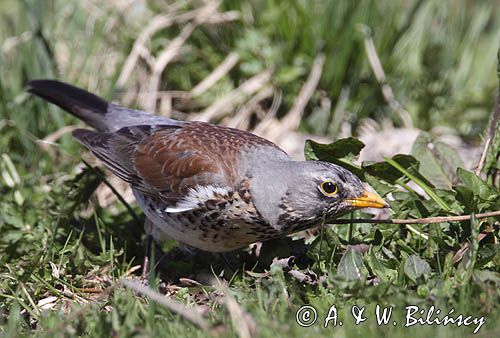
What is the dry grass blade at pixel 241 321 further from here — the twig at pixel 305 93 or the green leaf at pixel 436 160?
the twig at pixel 305 93

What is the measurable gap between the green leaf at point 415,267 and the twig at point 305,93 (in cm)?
335

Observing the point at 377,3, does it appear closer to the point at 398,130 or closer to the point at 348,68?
the point at 348,68

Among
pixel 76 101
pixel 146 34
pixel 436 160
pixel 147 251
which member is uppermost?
pixel 146 34

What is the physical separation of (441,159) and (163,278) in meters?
2.06

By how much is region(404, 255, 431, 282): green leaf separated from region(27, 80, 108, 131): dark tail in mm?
2799

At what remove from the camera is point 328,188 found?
469cm

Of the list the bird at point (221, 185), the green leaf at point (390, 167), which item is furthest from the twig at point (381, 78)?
the bird at point (221, 185)

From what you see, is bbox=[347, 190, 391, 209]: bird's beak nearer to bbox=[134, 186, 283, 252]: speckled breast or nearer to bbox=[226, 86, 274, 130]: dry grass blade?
bbox=[134, 186, 283, 252]: speckled breast

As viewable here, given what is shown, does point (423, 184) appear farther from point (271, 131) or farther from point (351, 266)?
point (271, 131)

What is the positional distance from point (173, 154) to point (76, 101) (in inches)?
52.4

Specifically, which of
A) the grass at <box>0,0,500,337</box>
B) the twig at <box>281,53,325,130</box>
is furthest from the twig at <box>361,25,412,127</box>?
the twig at <box>281,53,325,130</box>

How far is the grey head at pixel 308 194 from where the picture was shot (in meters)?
4.68

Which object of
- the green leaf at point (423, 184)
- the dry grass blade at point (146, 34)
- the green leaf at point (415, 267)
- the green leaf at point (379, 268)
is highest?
the dry grass blade at point (146, 34)

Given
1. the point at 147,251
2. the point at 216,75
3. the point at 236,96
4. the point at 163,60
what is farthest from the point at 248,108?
the point at 147,251
